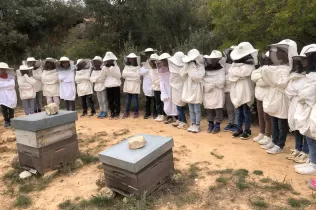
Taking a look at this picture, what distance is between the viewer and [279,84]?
4.69 metres

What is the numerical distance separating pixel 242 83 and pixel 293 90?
1306mm

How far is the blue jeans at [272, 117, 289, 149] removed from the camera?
4926 mm

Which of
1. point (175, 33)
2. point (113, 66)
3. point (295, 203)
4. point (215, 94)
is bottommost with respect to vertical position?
point (295, 203)

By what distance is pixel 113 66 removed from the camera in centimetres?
776

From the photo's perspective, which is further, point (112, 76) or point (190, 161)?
point (112, 76)

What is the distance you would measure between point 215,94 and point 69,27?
52.6ft

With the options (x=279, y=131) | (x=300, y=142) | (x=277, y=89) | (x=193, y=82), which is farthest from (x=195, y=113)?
(x=300, y=142)

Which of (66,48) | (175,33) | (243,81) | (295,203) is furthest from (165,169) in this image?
(66,48)

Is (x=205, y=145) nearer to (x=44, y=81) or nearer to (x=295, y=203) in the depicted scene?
(x=295, y=203)

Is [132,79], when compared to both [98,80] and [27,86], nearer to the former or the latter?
[98,80]

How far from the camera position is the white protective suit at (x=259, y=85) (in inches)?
204

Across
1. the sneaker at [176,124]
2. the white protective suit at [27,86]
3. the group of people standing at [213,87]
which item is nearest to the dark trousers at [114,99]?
the group of people standing at [213,87]

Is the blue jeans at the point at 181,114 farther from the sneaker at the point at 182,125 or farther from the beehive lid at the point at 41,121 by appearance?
the beehive lid at the point at 41,121

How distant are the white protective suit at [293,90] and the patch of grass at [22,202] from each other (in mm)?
3871
